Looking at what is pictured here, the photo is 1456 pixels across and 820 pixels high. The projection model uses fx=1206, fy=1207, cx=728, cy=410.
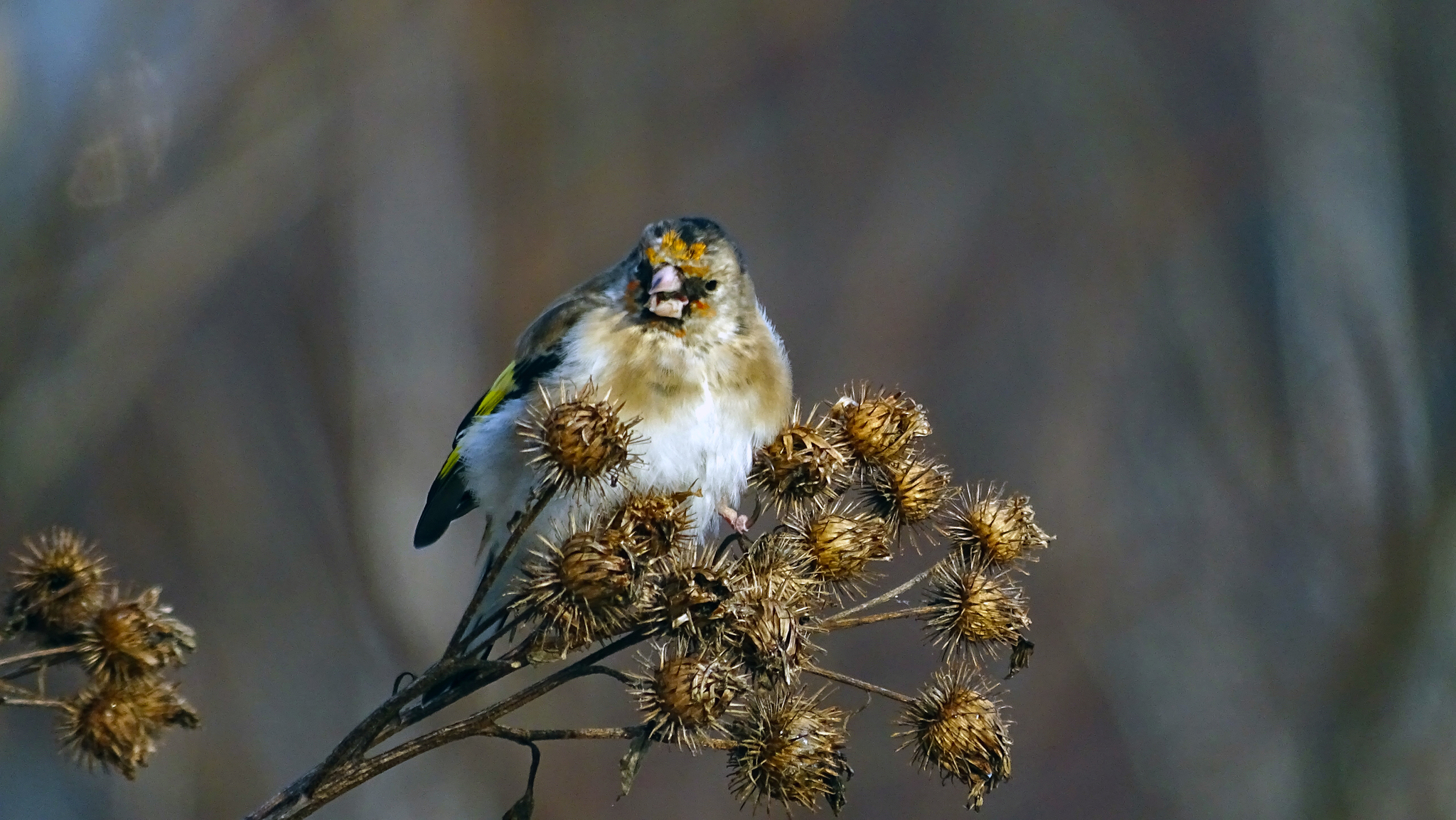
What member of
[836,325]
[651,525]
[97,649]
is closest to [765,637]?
[651,525]

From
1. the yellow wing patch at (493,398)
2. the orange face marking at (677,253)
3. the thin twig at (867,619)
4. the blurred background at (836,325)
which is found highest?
the blurred background at (836,325)

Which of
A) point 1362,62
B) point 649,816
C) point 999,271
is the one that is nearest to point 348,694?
point 649,816

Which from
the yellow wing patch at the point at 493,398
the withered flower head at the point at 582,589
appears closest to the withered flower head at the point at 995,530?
the withered flower head at the point at 582,589

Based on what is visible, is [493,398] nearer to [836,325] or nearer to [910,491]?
[910,491]

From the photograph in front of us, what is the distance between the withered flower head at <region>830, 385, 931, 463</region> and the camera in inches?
138

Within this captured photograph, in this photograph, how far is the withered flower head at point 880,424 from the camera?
3.52 m

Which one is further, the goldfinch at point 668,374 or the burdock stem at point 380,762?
the goldfinch at point 668,374

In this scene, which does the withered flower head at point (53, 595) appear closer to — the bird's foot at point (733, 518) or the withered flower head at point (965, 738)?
the bird's foot at point (733, 518)

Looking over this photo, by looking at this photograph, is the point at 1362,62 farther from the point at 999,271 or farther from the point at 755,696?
the point at 755,696

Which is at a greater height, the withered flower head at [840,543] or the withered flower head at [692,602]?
the withered flower head at [840,543]

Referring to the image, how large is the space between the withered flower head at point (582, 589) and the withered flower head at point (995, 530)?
1035mm

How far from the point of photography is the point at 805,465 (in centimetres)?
353

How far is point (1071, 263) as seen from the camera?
12.1 meters

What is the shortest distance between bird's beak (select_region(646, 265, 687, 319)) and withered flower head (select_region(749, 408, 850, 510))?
0.58 metres
